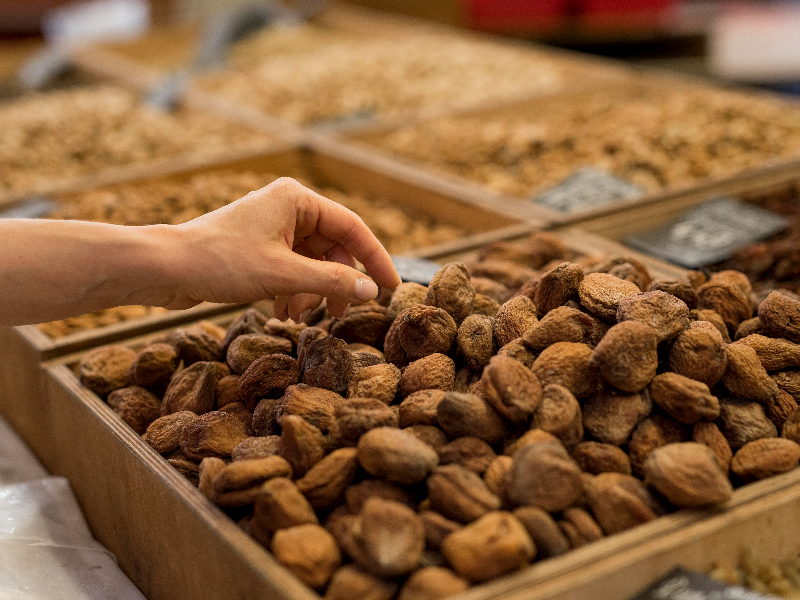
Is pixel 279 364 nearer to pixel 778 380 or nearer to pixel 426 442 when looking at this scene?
pixel 426 442

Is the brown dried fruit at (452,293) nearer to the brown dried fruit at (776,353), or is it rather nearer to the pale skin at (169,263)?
the pale skin at (169,263)

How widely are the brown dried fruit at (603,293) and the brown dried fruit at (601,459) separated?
0.21 meters

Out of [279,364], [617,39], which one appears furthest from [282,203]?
[617,39]

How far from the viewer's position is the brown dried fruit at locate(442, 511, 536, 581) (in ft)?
2.76

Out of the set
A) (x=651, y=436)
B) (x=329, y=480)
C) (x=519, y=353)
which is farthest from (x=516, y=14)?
(x=329, y=480)

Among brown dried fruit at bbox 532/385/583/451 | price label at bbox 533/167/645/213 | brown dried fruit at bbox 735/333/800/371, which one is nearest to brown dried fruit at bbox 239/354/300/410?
brown dried fruit at bbox 532/385/583/451

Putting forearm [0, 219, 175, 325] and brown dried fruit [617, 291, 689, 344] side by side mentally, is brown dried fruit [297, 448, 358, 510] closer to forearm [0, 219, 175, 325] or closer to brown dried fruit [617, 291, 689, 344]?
forearm [0, 219, 175, 325]

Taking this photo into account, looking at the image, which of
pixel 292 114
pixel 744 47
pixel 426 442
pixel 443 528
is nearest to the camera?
pixel 443 528

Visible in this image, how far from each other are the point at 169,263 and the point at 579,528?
1.81 ft

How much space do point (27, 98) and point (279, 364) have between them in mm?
3194

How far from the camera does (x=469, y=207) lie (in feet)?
7.06

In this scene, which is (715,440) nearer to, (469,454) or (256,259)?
(469,454)

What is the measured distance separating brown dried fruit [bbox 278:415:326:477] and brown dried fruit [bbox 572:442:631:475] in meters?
0.30

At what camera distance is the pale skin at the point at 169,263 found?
101 cm
